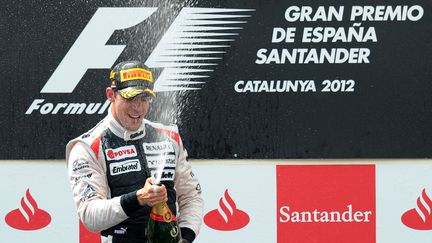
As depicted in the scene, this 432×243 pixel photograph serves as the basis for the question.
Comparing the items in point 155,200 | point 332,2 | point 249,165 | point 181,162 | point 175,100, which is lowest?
point 155,200

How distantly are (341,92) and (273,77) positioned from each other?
37cm

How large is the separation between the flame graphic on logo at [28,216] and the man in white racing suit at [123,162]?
122 cm

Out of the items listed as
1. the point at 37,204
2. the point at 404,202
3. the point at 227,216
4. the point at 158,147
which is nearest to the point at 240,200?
the point at 227,216

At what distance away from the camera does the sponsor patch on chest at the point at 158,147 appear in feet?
9.93

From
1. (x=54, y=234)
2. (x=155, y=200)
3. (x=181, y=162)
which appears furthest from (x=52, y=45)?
(x=155, y=200)

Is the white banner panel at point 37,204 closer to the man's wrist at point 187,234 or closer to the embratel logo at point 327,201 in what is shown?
the embratel logo at point 327,201

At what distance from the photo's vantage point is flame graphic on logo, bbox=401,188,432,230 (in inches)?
163

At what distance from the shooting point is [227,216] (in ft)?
13.7

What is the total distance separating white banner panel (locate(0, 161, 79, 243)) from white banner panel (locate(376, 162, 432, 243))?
162 cm

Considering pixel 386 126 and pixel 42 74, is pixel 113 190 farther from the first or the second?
pixel 386 126

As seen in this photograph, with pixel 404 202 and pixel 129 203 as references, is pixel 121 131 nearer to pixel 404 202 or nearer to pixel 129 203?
pixel 129 203

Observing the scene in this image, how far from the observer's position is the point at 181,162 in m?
3.14

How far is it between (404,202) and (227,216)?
93 centimetres

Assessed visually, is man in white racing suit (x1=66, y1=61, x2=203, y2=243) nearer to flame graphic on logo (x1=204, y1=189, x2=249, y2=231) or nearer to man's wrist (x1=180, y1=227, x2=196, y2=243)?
man's wrist (x1=180, y1=227, x2=196, y2=243)
